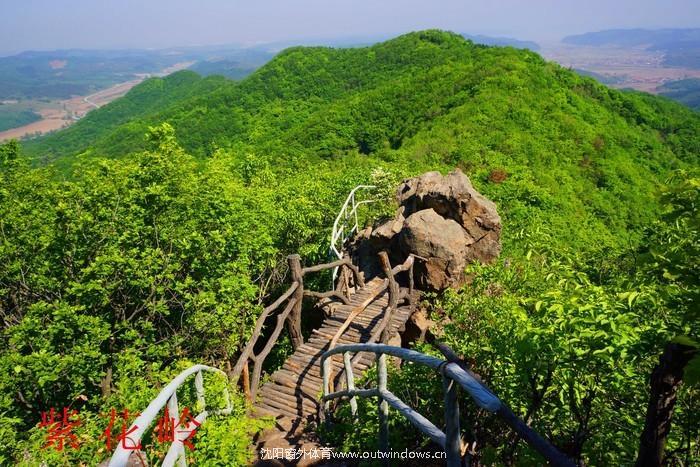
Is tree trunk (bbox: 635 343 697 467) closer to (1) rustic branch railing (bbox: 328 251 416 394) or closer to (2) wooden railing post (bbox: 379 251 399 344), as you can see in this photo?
(1) rustic branch railing (bbox: 328 251 416 394)

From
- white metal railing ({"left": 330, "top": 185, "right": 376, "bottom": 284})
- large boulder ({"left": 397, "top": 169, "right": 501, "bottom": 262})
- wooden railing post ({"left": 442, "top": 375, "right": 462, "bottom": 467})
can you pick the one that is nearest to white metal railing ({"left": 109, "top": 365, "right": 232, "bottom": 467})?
wooden railing post ({"left": 442, "top": 375, "right": 462, "bottom": 467})


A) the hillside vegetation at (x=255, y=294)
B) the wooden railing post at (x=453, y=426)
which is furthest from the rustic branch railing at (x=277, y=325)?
the wooden railing post at (x=453, y=426)

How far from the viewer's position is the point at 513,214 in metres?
20.1

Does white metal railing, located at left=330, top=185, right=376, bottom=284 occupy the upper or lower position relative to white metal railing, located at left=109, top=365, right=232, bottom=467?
lower

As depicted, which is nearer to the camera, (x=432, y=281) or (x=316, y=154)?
(x=432, y=281)

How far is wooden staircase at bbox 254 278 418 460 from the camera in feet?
23.2

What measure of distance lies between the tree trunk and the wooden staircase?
14.4ft

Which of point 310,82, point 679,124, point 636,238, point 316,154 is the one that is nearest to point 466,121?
point 316,154

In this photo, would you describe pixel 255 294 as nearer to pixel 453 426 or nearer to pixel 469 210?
pixel 469 210

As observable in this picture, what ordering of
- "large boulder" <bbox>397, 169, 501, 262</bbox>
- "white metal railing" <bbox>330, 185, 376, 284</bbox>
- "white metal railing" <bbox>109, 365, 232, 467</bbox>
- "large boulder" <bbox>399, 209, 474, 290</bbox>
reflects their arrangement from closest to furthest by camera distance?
"white metal railing" <bbox>109, 365, 232, 467</bbox> < "large boulder" <bbox>399, 209, 474, 290</bbox> < "large boulder" <bbox>397, 169, 501, 262</bbox> < "white metal railing" <bbox>330, 185, 376, 284</bbox>

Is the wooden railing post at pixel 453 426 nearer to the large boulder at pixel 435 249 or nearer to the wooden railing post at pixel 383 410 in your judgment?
the wooden railing post at pixel 383 410

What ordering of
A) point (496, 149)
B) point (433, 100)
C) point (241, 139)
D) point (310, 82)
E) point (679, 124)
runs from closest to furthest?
point (496, 149) < point (679, 124) < point (433, 100) < point (241, 139) < point (310, 82)

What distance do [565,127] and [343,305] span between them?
29642 mm

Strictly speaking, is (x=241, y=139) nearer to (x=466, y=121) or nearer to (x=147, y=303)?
(x=466, y=121)
